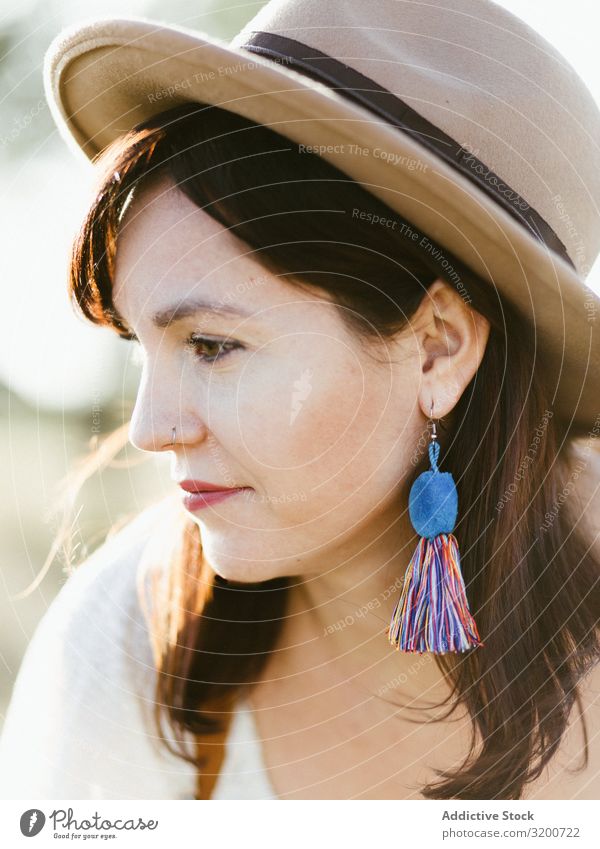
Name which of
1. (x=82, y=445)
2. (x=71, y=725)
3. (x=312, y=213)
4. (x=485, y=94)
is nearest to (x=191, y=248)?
(x=312, y=213)

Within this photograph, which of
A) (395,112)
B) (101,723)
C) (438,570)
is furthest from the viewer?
(101,723)

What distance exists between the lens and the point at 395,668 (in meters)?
0.94

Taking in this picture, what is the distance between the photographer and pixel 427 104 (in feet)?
2.32

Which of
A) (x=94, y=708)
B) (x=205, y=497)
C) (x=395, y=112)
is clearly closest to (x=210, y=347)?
(x=205, y=497)

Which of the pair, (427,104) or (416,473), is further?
(416,473)

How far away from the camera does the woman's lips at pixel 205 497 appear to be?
80 cm

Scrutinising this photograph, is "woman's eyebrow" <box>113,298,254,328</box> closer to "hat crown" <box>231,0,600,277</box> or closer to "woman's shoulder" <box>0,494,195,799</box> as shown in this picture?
"hat crown" <box>231,0,600,277</box>

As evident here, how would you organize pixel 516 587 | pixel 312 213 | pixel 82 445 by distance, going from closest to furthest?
pixel 312 213, pixel 516 587, pixel 82 445

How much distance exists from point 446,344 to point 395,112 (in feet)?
0.65

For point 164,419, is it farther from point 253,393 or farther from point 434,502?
point 434,502

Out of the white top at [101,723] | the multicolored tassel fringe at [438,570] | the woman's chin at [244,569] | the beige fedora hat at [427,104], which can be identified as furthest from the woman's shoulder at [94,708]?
the beige fedora hat at [427,104]

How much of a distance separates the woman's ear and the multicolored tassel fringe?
0.15 ft

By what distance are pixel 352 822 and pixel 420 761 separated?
0.31 feet

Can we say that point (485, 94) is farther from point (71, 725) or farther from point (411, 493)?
point (71, 725)
